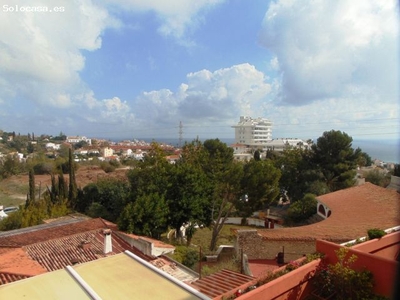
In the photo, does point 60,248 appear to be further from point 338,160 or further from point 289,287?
point 338,160

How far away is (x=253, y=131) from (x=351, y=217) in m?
99.9

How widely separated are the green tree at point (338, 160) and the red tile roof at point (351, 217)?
748 cm

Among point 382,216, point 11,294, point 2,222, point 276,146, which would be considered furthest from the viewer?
point 276,146

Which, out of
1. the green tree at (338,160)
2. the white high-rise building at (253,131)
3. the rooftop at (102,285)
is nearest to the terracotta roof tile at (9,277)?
the rooftop at (102,285)

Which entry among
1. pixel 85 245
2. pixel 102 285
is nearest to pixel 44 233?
pixel 85 245

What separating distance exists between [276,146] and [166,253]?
88.6 metres

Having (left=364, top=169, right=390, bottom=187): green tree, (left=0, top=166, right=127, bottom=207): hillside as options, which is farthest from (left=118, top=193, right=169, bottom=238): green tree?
(left=364, top=169, right=390, bottom=187): green tree

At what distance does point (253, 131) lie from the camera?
113438mm

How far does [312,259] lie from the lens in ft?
19.4

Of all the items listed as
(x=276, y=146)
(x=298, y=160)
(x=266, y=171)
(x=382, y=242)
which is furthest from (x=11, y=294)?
(x=276, y=146)

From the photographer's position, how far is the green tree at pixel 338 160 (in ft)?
89.3

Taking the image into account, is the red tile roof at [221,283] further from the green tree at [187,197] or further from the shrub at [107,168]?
the shrub at [107,168]

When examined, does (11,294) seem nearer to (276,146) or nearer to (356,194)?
(356,194)

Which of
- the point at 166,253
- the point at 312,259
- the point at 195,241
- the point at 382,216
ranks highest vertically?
the point at 312,259
